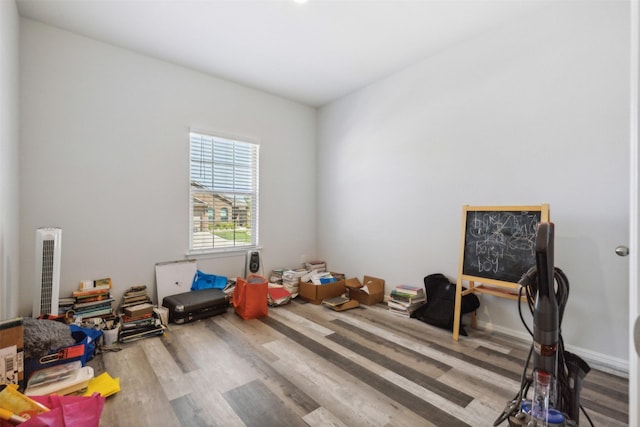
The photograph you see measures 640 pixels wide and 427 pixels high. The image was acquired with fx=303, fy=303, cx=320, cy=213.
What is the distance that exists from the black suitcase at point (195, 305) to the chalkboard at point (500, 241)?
97.2 inches

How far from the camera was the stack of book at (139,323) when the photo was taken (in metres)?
2.63

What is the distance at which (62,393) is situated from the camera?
1.81 metres

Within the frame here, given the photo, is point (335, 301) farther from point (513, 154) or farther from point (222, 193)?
point (513, 154)

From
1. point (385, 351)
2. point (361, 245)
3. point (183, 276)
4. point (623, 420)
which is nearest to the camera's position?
point (623, 420)

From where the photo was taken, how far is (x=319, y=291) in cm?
364

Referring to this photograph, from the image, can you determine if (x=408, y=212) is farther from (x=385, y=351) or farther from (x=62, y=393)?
(x=62, y=393)

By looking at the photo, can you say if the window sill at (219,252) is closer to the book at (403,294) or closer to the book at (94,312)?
the book at (94,312)

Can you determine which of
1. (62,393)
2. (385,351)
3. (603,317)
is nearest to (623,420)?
(603,317)

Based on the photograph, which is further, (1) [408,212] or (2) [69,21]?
(1) [408,212]

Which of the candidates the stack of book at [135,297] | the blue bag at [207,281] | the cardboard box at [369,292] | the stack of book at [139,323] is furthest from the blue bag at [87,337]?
the cardboard box at [369,292]

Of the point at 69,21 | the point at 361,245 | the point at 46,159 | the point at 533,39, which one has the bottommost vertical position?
the point at 361,245

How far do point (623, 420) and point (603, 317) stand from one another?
805 millimetres

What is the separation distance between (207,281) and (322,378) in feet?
6.77

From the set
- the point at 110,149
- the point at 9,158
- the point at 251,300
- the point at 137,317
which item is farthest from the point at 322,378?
the point at 110,149
